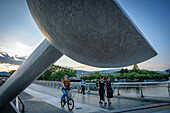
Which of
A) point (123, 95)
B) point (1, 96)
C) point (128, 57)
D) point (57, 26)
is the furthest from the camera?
point (123, 95)

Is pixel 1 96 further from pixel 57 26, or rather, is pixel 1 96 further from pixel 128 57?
pixel 128 57

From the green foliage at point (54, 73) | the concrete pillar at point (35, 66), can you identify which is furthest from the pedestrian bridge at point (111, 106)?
the green foliage at point (54, 73)

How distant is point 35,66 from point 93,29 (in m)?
1.84

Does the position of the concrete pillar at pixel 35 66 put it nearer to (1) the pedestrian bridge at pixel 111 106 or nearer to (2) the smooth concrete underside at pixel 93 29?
(2) the smooth concrete underside at pixel 93 29

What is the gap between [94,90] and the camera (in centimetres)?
1215

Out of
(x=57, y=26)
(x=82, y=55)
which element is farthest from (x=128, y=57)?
(x=57, y=26)

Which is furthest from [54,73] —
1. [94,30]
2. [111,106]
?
[94,30]

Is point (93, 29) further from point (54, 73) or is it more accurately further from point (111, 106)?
point (54, 73)

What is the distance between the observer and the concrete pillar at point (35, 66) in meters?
2.85

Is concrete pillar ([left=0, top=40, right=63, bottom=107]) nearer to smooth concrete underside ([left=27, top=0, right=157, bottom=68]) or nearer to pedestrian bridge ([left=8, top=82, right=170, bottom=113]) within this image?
smooth concrete underside ([left=27, top=0, right=157, bottom=68])

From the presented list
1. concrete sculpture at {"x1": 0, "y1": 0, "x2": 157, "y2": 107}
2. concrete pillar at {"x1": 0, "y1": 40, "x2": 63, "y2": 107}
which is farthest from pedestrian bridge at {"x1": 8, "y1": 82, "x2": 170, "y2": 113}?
concrete sculpture at {"x1": 0, "y1": 0, "x2": 157, "y2": 107}

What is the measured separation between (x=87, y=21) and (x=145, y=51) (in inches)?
38.2

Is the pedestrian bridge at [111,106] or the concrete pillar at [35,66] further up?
the concrete pillar at [35,66]

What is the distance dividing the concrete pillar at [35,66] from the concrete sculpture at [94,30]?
86 cm
